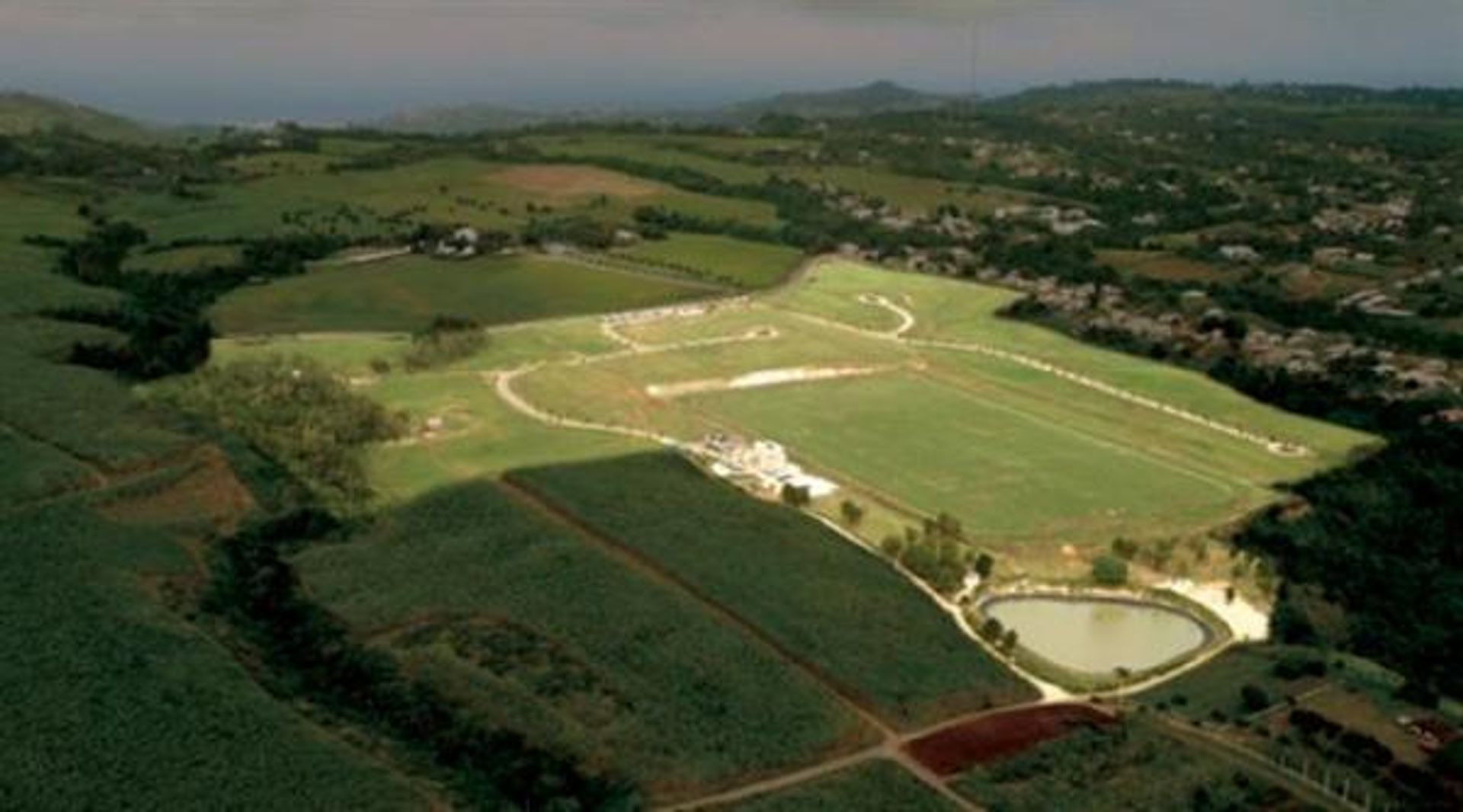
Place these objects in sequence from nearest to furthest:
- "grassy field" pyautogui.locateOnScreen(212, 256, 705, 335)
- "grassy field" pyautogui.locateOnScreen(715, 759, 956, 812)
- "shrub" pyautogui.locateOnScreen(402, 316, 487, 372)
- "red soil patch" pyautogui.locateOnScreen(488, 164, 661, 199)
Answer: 1. "grassy field" pyautogui.locateOnScreen(715, 759, 956, 812)
2. "shrub" pyautogui.locateOnScreen(402, 316, 487, 372)
3. "grassy field" pyautogui.locateOnScreen(212, 256, 705, 335)
4. "red soil patch" pyautogui.locateOnScreen(488, 164, 661, 199)

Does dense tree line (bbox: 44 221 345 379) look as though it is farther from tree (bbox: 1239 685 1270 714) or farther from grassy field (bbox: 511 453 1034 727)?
tree (bbox: 1239 685 1270 714)

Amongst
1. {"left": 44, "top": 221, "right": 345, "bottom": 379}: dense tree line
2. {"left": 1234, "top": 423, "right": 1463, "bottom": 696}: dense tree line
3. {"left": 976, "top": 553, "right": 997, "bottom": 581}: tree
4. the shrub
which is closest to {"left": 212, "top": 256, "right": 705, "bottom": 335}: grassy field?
{"left": 44, "top": 221, "right": 345, "bottom": 379}: dense tree line

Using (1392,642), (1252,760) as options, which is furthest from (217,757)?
(1392,642)

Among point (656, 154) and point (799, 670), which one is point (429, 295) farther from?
point (656, 154)

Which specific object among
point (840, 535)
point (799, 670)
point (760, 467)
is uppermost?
point (760, 467)

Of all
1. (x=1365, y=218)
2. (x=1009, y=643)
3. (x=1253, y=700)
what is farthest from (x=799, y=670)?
(x=1365, y=218)

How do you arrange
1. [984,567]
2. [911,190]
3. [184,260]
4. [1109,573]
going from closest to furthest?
[984,567], [1109,573], [184,260], [911,190]

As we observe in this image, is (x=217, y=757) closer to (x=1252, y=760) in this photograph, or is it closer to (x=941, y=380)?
(x=1252, y=760)
